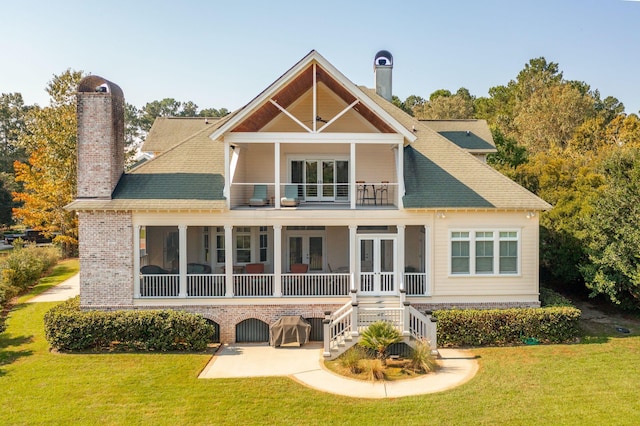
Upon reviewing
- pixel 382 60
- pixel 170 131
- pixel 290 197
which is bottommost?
pixel 290 197

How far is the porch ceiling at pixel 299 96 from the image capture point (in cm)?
1689

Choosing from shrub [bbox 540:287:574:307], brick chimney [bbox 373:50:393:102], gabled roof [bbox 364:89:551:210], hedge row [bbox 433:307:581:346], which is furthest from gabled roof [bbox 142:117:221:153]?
shrub [bbox 540:287:574:307]

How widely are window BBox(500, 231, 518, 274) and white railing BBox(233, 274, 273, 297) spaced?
8990 millimetres

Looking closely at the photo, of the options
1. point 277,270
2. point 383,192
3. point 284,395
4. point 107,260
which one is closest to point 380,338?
point 284,395

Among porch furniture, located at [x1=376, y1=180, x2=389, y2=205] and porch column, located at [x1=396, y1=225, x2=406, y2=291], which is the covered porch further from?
porch furniture, located at [x1=376, y1=180, x2=389, y2=205]

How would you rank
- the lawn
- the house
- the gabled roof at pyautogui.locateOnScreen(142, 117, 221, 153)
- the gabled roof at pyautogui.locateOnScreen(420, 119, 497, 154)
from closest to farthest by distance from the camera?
the lawn
the house
the gabled roof at pyautogui.locateOnScreen(142, 117, 221, 153)
the gabled roof at pyautogui.locateOnScreen(420, 119, 497, 154)

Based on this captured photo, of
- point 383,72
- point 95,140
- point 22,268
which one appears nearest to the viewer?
point 95,140

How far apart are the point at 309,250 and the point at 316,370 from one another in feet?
23.9

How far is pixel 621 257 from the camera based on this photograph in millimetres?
17438

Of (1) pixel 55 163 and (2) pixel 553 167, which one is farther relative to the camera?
(1) pixel 55 163

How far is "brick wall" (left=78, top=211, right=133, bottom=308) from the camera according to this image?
16875 millimetres

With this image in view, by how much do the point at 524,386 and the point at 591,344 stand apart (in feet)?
16.8

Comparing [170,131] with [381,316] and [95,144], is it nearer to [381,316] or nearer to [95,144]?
[95,144]

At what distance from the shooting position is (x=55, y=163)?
3719 cm
